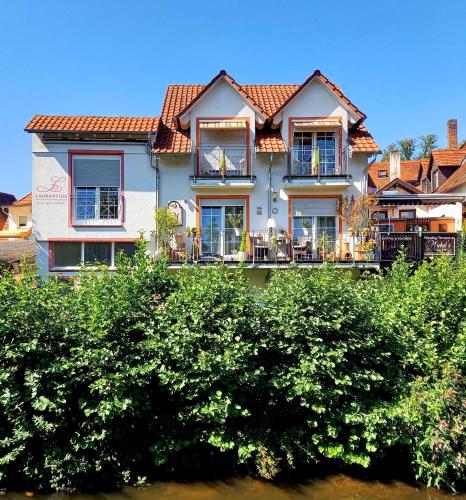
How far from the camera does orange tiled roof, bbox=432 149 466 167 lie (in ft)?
98.7

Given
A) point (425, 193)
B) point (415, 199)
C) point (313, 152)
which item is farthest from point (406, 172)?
point (313, 152)

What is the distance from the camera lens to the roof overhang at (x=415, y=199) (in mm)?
19266

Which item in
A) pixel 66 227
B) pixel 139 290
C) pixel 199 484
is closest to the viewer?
pixel 199 484

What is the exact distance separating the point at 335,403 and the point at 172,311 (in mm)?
3565

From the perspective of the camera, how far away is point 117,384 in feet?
22.3

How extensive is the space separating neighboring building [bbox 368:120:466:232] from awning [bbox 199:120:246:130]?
22.8 ft

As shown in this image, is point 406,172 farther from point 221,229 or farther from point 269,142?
point 221,229

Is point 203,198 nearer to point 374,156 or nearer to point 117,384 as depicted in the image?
point 374,156

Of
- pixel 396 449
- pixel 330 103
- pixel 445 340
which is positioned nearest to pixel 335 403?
pixel 396 449

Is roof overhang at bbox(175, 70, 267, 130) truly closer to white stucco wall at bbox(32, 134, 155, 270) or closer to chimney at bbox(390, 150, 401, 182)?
white stucco wall at bbox(32, 134, 155, 270)

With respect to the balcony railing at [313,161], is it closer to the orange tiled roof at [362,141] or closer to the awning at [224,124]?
the orange tiled roof at [362,141]

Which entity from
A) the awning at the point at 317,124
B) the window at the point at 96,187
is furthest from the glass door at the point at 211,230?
the awning at the point at 317,124

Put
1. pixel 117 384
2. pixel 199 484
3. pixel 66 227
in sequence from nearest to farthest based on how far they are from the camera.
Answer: pixel 117 384
pixel 199 484
pixel 66 227

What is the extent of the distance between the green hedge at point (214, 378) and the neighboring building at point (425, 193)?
1046 centimetres
